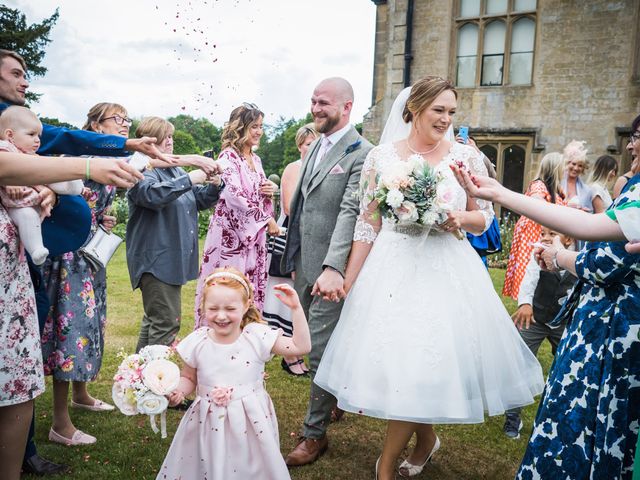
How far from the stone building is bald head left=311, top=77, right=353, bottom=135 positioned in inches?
449

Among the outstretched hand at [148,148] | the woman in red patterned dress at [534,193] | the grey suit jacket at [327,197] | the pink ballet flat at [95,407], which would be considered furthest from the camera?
the woman in red patterned dress at [534,193]

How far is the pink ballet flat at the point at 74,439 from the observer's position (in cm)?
398

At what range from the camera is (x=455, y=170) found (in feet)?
8.33

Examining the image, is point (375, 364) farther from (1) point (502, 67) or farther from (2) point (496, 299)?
(1) point (502, 67)

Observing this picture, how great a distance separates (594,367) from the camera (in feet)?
8.34

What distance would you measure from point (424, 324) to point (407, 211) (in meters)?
0.67

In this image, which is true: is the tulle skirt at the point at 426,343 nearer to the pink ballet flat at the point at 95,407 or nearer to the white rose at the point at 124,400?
the white rose at the point at 124,400

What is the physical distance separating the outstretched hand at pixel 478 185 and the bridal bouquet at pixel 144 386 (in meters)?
1.70

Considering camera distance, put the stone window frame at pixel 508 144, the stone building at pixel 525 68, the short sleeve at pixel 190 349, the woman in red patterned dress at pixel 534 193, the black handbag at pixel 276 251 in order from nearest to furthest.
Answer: the short sleeve at pixel 190 349 < the woman in red patterned dress at pixel 534 193 < the black handbag at pixel 276 251 < the stone building at pixel 525 68 < the stone window frame at pixel 508 144

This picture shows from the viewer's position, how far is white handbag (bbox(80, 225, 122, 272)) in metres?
3.99

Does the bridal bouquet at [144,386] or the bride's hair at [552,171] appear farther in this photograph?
the bride's hair at [552,171]

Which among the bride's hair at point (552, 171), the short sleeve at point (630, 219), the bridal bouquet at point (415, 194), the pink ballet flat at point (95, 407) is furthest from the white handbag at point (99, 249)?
the bride's hair at point (552, 171)

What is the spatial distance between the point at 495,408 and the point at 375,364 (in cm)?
73

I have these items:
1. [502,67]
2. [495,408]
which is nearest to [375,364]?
[495,408]
